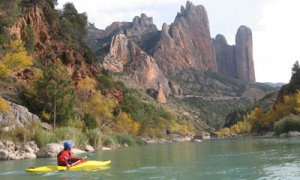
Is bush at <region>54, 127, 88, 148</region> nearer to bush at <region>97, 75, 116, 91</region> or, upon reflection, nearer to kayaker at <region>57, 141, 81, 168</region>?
kayaker at <region>57, 141, 81, 168</region>

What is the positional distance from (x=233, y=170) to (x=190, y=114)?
174 meters

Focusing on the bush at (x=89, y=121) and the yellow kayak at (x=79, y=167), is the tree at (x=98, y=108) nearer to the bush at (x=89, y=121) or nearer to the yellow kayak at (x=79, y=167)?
the bush at (x=89, y=121)

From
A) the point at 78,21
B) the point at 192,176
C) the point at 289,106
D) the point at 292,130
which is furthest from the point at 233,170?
the point at 289,106

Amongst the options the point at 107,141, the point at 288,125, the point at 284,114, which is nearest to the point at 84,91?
the point at 107,141

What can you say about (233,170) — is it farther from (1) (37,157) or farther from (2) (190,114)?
(2) (190,114)

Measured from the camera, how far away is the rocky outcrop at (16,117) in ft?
116

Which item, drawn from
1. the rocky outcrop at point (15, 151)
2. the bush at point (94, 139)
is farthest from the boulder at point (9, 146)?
the bush at point (94, 139)

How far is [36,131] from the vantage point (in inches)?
1382

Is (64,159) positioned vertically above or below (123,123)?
below

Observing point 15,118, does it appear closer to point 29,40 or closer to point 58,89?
point 58,89

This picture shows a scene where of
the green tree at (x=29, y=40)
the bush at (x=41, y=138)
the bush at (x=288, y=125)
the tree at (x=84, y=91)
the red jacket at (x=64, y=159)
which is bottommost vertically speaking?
the red jacket at (x=64, y=159)

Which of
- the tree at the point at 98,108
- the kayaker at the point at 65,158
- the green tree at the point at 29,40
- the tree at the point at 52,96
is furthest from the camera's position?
the tree at the point at 98,108

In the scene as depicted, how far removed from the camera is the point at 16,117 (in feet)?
124

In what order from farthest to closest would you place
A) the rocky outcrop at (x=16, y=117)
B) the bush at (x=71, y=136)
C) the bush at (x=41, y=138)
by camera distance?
the bush at (x=71, y=136) < the rocky outcrop at (x=16, y=117) < the bush at (x=41, y=138)
